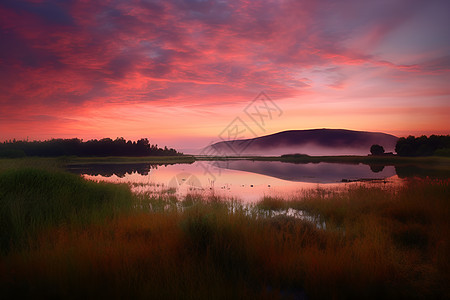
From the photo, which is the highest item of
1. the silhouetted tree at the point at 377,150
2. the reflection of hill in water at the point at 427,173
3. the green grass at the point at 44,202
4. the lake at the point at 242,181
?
the silhouetted tree at the point at 377,150

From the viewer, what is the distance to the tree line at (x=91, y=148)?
6881 centimetres

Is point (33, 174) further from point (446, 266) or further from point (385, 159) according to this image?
point (385, 159)

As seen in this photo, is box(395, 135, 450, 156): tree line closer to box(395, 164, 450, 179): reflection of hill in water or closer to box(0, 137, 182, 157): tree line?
box(395, 164, 450, 179): reflection of hill in water

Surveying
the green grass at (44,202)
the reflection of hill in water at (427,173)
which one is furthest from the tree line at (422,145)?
the green grass at (44,202)

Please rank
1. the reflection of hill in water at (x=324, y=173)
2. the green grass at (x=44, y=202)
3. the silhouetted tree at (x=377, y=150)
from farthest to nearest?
the silhouetted tree at (x=377, y=150) → the reflection of hill in water at (x=324, y=173) → the green grass at (x=44, y=202)

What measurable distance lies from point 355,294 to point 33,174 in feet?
43.7

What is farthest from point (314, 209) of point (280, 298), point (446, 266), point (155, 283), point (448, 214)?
point (155, 283)

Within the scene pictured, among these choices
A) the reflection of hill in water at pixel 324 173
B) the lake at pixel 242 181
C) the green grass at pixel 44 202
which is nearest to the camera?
the green grass at pixel 44 202

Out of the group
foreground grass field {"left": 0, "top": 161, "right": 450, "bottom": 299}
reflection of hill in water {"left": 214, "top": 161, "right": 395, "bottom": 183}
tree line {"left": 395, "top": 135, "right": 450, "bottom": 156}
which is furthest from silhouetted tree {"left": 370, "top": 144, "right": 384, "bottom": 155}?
foreground grass field {"left": 0, "top": 161, "right": 450, "bottom": 299}

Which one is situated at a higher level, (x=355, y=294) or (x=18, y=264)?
(x=18, y=264)

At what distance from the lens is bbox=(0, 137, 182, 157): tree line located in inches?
2709

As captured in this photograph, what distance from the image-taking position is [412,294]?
14.7ft

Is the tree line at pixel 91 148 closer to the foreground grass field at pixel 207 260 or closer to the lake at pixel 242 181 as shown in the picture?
the lake at pixel 242 181

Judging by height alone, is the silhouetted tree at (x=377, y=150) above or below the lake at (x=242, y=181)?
above
